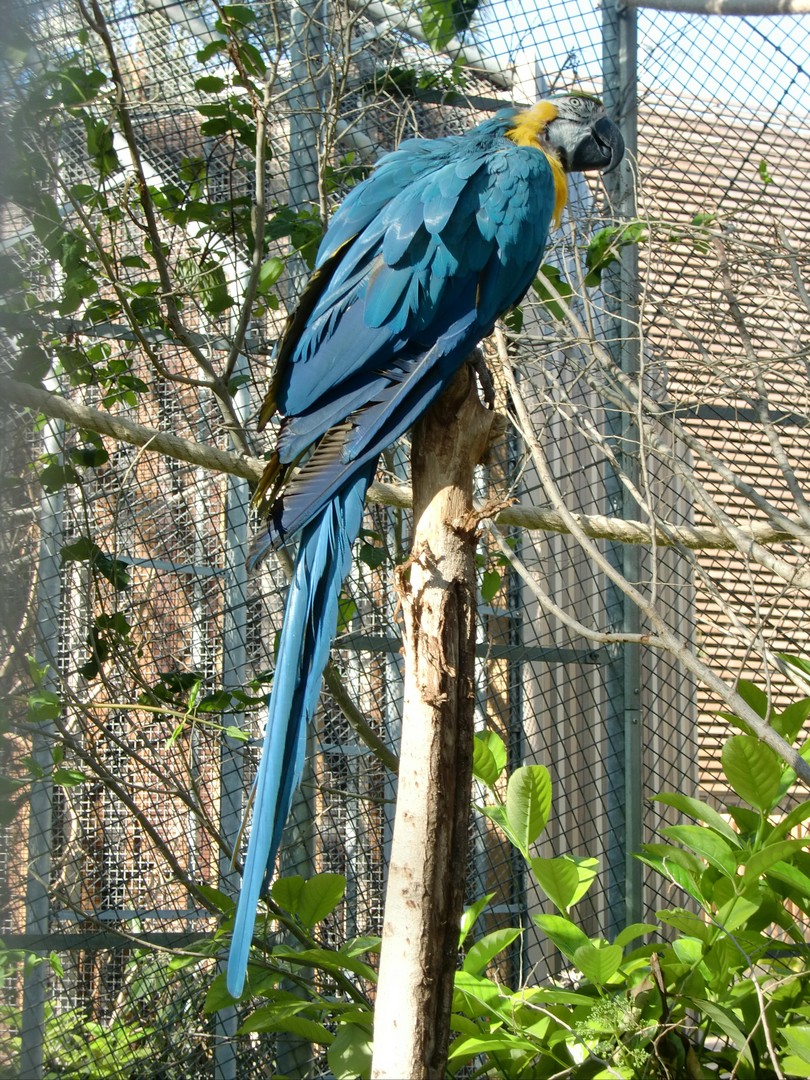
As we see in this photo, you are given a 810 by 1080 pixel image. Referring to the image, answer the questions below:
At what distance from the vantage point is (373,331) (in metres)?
1.38

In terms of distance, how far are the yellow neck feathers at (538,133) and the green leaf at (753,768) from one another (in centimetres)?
99

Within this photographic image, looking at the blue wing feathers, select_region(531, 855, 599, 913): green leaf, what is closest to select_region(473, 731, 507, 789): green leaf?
select_region(531, 855, 599, 913): green leaf

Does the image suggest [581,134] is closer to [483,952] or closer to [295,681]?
[295,681]

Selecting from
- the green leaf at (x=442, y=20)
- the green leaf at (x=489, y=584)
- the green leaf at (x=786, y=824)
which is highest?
the green leaf at (x=442, y=20)

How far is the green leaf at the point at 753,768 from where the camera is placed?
157 centimetres

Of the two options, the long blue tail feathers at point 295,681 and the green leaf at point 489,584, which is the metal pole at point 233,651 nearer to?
the green leaf at point 489,584

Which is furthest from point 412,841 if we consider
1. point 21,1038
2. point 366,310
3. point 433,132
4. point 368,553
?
point 433,132

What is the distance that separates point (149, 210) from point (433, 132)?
4.32 ft

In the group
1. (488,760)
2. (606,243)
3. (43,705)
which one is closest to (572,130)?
(606,243)

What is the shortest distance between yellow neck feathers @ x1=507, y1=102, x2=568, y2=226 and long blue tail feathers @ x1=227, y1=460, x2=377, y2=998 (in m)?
0.80

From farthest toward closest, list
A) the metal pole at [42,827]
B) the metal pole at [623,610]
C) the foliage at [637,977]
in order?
the metal pole at [623,610] → the metal pole at [42,827] → the foliage at [637,977]

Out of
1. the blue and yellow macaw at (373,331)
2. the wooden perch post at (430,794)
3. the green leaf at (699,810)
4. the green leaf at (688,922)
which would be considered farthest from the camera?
the green leaf at (699,810)

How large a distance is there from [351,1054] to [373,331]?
1.02 metres

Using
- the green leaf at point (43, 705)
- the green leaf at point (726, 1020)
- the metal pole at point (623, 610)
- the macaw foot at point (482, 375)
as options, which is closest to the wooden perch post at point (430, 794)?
the macaw foot at point (482, 375)
